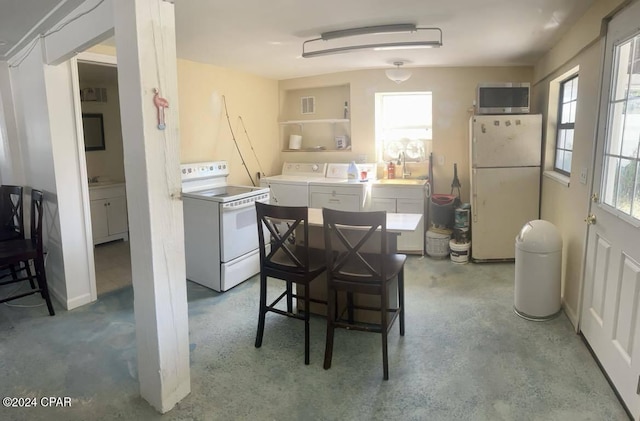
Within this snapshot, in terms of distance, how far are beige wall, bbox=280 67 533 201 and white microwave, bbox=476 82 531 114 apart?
62cm

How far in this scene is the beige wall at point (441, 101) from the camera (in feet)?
15.6

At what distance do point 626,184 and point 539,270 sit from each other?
3.23 ft

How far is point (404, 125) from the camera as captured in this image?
5191 mm

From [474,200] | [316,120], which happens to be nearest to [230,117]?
[316,120]

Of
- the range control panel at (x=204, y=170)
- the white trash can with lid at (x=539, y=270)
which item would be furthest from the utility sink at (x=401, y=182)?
the range control panel at (x=204, y=170)

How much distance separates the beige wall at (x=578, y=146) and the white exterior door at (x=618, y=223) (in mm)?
166

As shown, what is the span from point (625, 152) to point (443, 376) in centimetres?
161

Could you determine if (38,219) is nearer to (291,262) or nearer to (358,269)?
(291,262)

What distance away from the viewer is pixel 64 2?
7.64ft

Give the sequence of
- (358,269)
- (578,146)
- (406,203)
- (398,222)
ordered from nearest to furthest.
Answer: (358,269)
(398,222)
(578,146)
(406,203)

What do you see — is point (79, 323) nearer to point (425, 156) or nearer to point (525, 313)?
point (525, 313)

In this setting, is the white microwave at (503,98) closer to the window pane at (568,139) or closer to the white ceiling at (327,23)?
the white ceiling at (327,23)

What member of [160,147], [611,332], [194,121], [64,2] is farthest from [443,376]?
[194,121]

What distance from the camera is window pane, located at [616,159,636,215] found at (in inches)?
83.0
